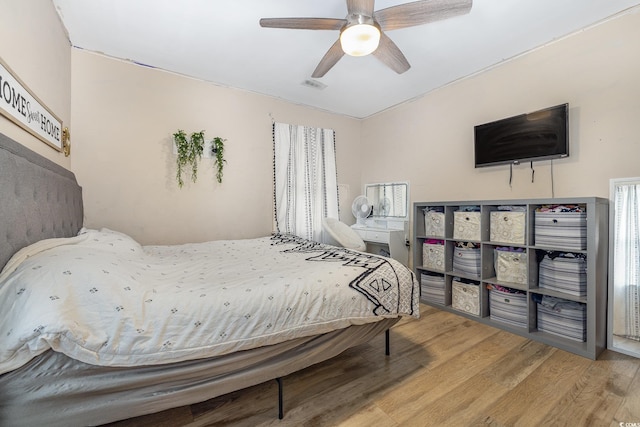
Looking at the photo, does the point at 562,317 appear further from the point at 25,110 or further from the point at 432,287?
the point at 25,110

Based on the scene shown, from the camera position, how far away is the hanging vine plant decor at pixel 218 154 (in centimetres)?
307

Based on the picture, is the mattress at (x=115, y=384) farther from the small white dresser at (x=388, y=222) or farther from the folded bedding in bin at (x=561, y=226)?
the small white dresser at (x=388, y=222)

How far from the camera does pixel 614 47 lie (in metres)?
2.01

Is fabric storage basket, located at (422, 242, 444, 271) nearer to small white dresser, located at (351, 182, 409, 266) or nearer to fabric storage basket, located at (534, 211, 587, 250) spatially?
small white dresser, located at (351, 182, 409, 266)

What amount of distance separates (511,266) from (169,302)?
8.61ft

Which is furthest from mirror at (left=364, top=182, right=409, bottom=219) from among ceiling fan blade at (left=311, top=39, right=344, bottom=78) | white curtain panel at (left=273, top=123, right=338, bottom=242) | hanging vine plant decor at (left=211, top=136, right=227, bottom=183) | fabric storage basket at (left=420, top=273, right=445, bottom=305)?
hanging vine plant decor at (left=211, top=136, right=227, bottom=183)

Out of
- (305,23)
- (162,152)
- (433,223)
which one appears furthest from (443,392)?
(162,152)

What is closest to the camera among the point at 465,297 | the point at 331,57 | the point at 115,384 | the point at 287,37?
the point at 115,384

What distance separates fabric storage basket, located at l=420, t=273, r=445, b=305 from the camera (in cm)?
279

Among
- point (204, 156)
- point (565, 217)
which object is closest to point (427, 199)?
point (565, 217)

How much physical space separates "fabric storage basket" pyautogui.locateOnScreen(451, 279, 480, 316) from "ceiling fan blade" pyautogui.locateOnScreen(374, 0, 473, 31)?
2235mm

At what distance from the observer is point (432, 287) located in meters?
2.86

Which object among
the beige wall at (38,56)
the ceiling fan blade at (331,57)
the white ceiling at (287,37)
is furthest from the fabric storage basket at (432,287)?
the beige wall at (38,56)

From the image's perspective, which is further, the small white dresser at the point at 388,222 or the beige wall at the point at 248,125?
the small white dresser at the point at 388,222
